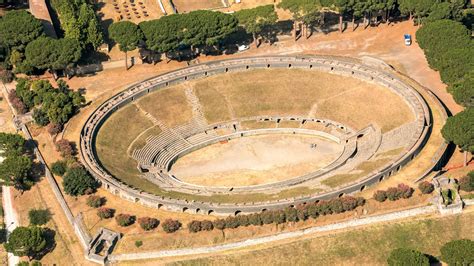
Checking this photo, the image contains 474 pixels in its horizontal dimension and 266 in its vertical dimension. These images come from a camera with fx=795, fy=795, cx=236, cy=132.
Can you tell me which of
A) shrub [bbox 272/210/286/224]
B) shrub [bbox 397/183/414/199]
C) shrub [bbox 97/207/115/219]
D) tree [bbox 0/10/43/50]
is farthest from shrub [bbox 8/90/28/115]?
shrub [bbox 397/183/414/199]

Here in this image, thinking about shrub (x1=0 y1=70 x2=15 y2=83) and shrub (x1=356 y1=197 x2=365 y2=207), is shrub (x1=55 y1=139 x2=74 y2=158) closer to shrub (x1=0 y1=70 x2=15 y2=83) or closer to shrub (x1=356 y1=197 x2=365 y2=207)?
shrub (x1=0 y1=70 x2=15 y2=83)

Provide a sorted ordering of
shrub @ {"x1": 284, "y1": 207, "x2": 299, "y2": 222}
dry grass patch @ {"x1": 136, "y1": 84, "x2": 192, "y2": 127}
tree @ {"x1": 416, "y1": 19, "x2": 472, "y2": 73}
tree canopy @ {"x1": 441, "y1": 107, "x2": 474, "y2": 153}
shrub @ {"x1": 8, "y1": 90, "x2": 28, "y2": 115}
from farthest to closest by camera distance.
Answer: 1. tree @ {"x1": 416, "y1": 19, "x2": 472, "y2": 73}
2. shrub @ {"x1": 8, "y1": 90, "x2": 28, "y2": 115}
3. dry grass patch @ {"x1": 136, "y1": 84, "x2": 192, "y2": 127}
4. tree canopy @ {"x1": 441, "y1": 107, "x2": 474, "y2": 153}
5. shrub @ {"x1": 284, "y1": 207, "x2": 299, "y2": 222}

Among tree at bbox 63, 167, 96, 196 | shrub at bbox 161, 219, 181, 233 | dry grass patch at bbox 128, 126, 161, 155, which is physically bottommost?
shrub at bbox 161, 219, 181, 233

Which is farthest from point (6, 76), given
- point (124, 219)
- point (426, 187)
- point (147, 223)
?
point (426, 187)

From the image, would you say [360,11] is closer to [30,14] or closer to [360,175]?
[360,175]

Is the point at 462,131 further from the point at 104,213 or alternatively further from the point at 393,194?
the point at 104,213

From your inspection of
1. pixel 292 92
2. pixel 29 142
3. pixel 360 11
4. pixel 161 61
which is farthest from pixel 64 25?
pixel 360 11
